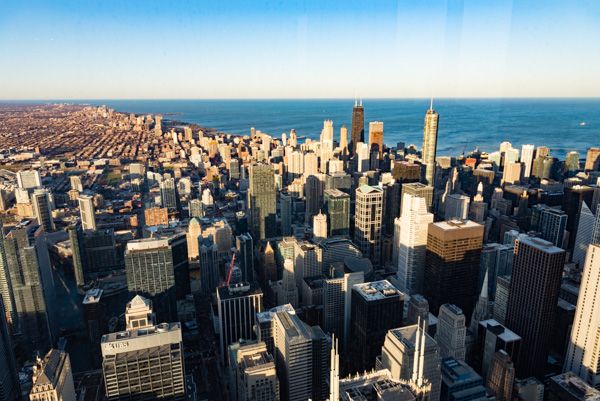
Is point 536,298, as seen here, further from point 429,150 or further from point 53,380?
point 53,380

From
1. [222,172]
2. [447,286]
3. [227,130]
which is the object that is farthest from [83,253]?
[227,130]

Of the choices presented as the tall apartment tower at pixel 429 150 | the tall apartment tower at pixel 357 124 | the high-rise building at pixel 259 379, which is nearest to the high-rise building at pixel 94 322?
the high-rise building at pixel 259 379

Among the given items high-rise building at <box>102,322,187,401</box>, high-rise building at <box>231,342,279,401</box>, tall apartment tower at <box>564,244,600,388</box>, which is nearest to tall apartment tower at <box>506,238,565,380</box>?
tall apartment tower at <box>564,244,600,388</box>

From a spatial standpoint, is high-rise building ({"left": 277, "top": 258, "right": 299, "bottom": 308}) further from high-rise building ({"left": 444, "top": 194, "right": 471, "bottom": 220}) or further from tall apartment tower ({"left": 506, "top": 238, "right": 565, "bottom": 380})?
high-rise building ({"left": 444, "top": 194, "right": 471, "bottom": 220})

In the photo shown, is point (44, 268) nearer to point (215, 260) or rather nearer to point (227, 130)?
point (215, 260)

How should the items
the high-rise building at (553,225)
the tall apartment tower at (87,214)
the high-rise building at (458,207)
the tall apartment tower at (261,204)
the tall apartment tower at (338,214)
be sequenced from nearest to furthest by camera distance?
the high-rise building at (553,225)
the tall apartment tower at (87,214)
the tall apartment tower at (338,214)
the high-rise building at (458,207)
the tall apartment tower at (261,204)

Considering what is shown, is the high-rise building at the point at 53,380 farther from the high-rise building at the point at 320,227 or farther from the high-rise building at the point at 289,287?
the high-rise building at the point at 320,227
